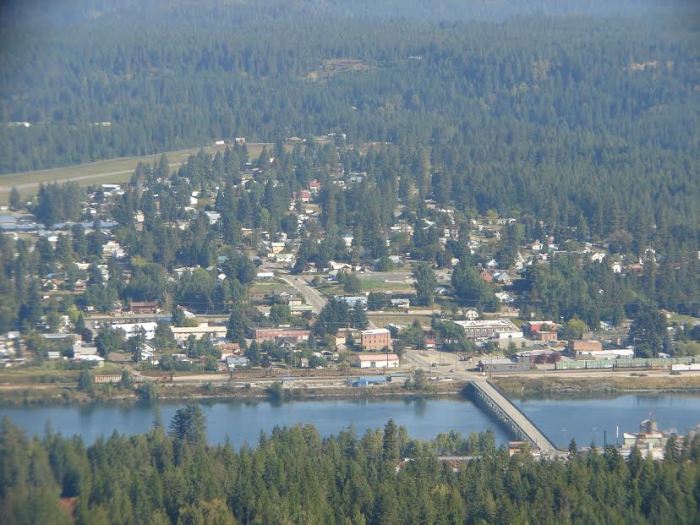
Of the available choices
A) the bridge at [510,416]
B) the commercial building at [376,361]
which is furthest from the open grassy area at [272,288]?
the bridge at [510,416]

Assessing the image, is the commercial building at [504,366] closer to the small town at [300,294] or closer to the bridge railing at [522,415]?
the small town at [300,294]

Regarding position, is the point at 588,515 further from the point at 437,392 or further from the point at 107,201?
the point at 107,201

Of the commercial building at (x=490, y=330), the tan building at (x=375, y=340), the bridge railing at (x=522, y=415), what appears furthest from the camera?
the commercial building at (x=490, y=330)

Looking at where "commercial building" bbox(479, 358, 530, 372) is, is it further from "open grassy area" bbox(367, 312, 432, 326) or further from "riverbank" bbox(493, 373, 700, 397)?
"open grassy area" bbox(367, 312, 432, 326)

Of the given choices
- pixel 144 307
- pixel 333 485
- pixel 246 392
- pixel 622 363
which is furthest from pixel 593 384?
pixel 333 485

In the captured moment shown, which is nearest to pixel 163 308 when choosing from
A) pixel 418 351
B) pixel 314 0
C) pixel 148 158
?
pixel 418 351

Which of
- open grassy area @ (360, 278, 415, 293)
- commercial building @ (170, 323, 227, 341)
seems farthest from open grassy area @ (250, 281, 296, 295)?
commercial building @ (170, 323, 227, 341)
